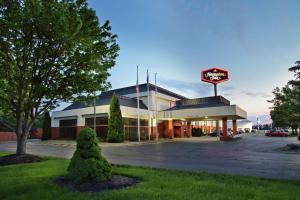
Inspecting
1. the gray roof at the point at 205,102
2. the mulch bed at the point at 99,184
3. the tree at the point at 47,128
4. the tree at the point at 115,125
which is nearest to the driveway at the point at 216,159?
Answer: the mulch bed at the point at 99,184

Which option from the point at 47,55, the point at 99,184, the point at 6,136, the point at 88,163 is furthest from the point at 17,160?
the point at 6,136

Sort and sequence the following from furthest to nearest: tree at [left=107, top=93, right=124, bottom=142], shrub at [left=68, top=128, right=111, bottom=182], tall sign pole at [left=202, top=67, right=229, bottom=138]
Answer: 1. tall sign pole at [left=202, top=67, right=229, bottom=138]
2. tree at [left=107, top=93, right=124, bottom=142]
3. shrub at [left=68, top=128, right=111, bottom=182]

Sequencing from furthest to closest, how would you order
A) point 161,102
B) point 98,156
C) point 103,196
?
1. point 161,102
2. point 98,156
3. point 103,196

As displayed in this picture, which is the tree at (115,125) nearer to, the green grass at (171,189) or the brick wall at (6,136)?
the green grass at (171,189)

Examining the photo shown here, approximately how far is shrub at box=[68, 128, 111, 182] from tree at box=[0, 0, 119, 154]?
6247 mm

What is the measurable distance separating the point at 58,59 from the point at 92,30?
92.8 inches

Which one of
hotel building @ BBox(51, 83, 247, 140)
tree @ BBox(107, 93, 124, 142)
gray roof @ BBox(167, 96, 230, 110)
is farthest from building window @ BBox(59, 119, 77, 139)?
gray roof @ BBox(167, 96, 230, 110)

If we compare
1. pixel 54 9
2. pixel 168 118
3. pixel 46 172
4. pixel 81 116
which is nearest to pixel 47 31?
pixel 54 9

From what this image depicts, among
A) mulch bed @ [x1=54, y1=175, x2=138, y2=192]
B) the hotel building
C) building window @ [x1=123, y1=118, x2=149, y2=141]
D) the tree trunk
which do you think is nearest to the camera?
mulch bed @ [x1=54, y1=175, x2=138, y2=192]

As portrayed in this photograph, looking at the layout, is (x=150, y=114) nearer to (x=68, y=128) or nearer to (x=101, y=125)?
(x=101, y=125)

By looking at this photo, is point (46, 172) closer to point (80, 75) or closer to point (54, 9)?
point (80, 75)

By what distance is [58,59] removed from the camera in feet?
47.5

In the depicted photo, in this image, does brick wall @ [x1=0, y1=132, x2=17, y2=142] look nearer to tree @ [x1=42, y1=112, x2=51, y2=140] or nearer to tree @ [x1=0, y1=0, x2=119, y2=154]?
tree @ [x1=42, y1=112, x2=51, y2=140]

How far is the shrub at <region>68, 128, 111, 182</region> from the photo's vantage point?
8055mm
